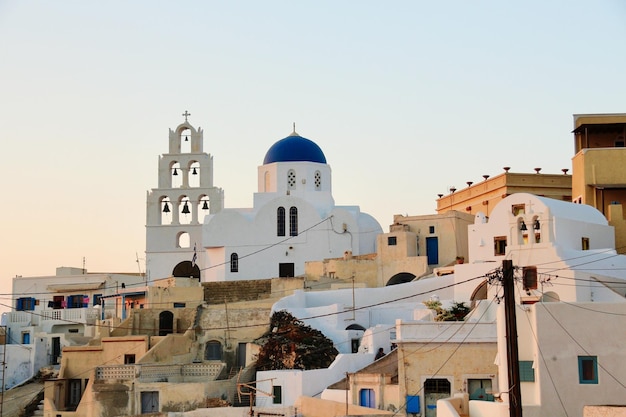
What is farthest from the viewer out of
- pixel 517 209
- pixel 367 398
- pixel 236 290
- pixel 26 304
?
pixel 26 304

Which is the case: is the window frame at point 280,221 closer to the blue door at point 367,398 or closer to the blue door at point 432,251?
the blue door at point 432,251

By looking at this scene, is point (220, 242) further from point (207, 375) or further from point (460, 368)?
point (460, 368)

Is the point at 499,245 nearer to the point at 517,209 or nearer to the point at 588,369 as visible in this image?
Result: the point at 517,209

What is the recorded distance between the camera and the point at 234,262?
44.9 m

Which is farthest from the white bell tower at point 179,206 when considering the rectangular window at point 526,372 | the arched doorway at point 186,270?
the rectangular window at point 526,372

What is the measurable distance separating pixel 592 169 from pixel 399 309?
28.7ft

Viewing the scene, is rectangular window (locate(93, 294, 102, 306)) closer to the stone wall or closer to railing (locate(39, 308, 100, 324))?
railing (locate(39, 308, 100, 324))

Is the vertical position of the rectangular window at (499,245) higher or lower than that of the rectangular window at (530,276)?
higher

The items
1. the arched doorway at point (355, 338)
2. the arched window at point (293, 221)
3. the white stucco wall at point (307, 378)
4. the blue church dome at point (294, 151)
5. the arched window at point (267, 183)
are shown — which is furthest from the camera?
the arched window at point (267, 183)

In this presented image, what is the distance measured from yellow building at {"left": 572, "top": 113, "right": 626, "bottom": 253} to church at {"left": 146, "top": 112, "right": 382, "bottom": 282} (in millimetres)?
9155

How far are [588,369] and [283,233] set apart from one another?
25174 mm

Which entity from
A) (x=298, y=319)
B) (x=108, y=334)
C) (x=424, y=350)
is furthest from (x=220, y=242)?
(x=424, y=350)

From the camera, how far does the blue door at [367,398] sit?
28.7 meters

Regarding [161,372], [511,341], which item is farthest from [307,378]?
[511,341]
